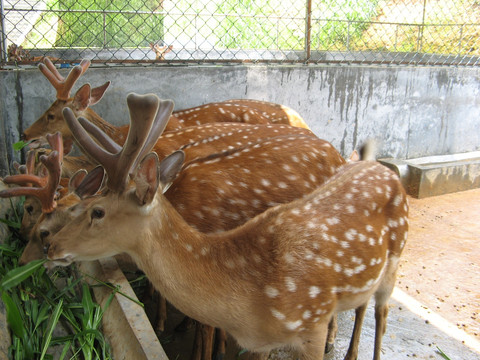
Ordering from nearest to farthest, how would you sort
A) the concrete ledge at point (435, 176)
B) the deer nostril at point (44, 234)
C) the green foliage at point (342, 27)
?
the deer nostril at point (44, 234)
the concrete ledge at point (435, 176)
the green foliage at point (342, 27)

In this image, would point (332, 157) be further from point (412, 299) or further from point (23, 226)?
point (23, 226)

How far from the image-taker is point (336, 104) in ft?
19.9

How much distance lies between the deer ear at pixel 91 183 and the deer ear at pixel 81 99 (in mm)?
1475

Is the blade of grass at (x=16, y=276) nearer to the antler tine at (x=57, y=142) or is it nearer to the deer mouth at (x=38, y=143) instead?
the antler tine at (x=57, y=142)

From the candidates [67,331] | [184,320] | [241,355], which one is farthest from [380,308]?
[67,331]

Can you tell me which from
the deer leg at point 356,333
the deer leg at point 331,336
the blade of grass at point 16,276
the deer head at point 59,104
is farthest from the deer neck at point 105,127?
the deer leg at point 356,333

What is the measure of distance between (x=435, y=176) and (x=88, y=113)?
14.4 feet

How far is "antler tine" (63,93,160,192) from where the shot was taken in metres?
1.98

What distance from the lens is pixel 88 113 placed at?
13.7ft

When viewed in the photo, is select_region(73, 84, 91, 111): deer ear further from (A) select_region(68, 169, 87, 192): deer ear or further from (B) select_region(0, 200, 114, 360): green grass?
(B) select_region(0, 200, 114, 360): green grass

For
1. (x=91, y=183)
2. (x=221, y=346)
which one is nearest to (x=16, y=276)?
(x=91, y=183)

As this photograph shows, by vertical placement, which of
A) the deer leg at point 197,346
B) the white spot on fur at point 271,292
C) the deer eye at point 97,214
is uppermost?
the deer eye at point 97,214

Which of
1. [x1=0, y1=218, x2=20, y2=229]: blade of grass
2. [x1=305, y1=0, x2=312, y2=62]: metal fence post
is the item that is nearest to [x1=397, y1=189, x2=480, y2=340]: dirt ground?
[x1=305, y1=0, x2=312, y2=62]: metal fence post

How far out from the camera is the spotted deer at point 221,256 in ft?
7.15
